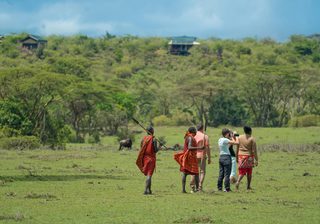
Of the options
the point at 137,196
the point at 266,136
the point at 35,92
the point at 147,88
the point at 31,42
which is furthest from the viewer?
the point at 31,42

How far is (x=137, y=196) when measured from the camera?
18250 millimetres

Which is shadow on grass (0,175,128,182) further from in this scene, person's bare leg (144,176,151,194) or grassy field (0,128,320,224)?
person's bare leg (144,176,151,194)

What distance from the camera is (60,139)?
157ft

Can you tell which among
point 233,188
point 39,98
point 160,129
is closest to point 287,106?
point 160,129

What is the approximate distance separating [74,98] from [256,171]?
2986cm

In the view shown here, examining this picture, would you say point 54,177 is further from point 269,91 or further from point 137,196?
point 269,91

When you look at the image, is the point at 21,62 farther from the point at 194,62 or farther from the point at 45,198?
the point at 45,198

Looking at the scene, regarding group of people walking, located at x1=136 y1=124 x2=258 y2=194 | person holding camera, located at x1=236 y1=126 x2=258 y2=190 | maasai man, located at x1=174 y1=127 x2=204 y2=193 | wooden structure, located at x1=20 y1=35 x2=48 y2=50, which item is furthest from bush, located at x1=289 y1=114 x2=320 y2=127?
wooden structure, located at x1=20 y1=35 x2=48 y2=50

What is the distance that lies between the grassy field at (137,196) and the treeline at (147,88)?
1719 cm

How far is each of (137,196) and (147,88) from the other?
67.9 metres

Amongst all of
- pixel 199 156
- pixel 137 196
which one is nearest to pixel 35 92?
pixel 199 156

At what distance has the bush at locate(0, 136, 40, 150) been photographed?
42.7m

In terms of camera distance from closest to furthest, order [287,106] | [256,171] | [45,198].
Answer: [45,198]
[256,171]
[287,106]

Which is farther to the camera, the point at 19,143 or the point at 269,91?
the point at 269,91
